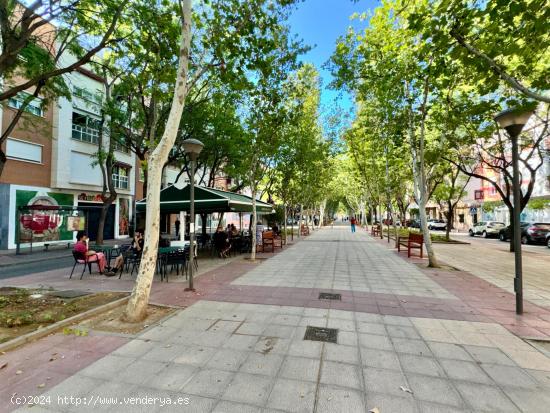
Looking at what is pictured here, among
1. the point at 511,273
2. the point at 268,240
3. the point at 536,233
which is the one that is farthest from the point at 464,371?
the point at 536,233

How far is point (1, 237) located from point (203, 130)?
12.7m

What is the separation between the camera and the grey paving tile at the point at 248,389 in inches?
112

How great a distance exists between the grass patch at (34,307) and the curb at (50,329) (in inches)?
6.9

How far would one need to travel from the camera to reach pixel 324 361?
3572 mm

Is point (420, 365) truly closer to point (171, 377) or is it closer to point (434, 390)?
point (434, 390)

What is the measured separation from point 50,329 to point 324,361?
416 cm

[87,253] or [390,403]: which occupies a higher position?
[87,253]

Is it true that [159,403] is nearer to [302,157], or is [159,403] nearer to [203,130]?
[203,130]

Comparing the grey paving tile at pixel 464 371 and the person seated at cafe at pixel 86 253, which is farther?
the person seated at cafe at pixel 86 253

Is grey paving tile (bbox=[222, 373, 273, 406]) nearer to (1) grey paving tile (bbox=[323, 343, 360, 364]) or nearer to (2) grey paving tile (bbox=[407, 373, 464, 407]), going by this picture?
(1) grey paving tile (bbox=[323, 343, 360, 364])

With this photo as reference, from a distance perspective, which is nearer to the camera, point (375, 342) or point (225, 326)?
point (375, 342)

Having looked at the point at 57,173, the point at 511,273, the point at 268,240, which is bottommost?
the point at 511,273

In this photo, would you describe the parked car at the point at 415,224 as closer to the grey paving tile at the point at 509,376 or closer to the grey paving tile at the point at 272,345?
the grey paving tile at the point at 509,376

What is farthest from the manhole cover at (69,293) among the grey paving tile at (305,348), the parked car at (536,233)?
the parked car at (536,233)
